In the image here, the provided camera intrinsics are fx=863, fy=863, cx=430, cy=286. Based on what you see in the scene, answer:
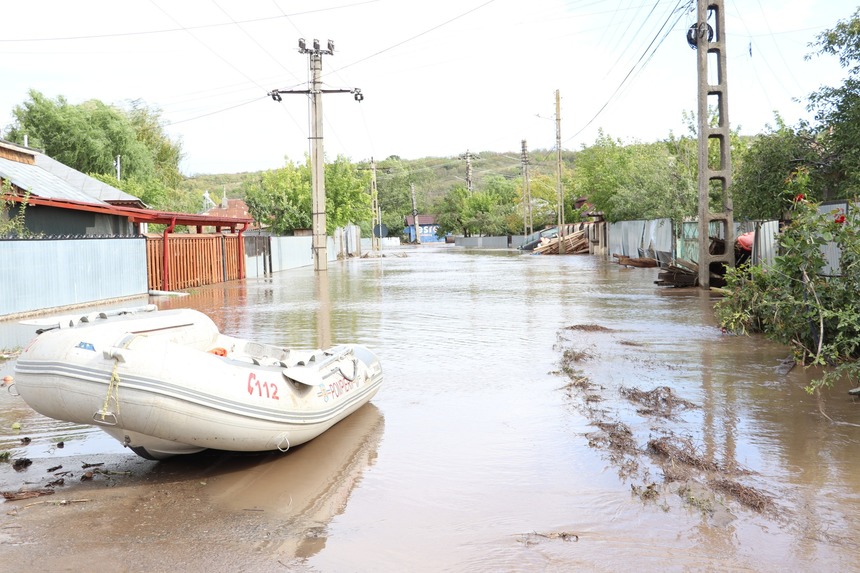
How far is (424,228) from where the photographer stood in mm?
149500

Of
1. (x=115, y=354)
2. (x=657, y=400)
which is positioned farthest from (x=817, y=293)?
(x=115, y=354)

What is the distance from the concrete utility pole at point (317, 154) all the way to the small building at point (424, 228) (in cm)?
9631

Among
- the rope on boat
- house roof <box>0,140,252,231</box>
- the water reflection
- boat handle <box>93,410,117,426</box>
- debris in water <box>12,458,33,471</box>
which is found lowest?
the water reflection

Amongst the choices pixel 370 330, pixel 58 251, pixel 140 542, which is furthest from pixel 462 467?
pixel 58 251

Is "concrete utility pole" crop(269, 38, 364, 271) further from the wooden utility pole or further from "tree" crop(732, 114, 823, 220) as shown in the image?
"tree" crop(732, 114, 823, 220)

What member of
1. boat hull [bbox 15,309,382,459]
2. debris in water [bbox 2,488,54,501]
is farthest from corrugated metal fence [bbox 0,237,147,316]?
debris in water [bbox 2,488,54,501]

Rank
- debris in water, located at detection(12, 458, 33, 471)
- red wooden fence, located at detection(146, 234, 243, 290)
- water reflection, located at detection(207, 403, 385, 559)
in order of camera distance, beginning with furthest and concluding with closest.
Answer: red wooden fence, located at detection(146, 234, 243, 290), debris in water, located at detection(12, 458, 33, 471), water reflection, located at detection(207, 403, 385, 559)

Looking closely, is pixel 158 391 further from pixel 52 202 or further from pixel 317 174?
pixel 317 174

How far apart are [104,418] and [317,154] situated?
32.9 metres

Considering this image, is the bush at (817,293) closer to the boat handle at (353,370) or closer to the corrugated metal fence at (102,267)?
the boat handle at (353,370)

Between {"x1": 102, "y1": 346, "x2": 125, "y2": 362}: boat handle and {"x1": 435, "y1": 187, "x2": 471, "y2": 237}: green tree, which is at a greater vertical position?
{"x1": 435, "y1": 187, "x2": 471, "y2": 237}: green tree

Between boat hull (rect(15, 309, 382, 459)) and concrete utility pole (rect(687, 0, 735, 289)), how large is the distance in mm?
17742

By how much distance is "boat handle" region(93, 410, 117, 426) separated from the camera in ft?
20.3

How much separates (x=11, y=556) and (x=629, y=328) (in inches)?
470
